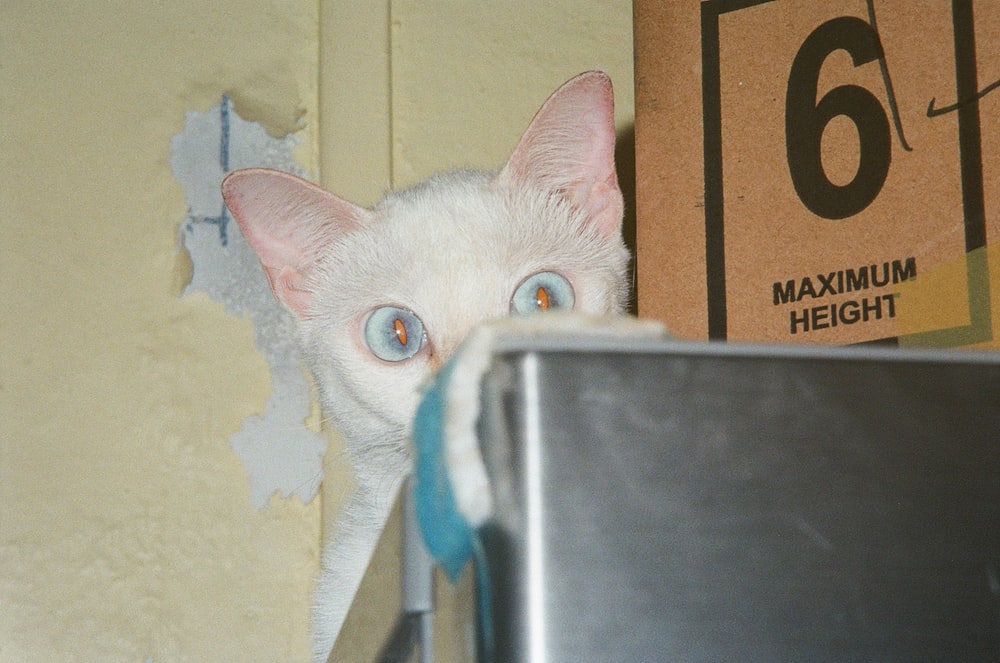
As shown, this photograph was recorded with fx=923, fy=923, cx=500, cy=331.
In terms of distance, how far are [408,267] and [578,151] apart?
240 mm

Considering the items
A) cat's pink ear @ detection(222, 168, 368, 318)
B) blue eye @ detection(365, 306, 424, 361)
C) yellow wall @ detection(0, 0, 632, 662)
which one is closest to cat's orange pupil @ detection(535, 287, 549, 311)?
blue eye @ detection(365, 306, 424, 361)

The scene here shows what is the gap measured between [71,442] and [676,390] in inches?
37.8

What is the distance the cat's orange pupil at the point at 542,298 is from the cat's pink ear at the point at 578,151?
0.49 feet

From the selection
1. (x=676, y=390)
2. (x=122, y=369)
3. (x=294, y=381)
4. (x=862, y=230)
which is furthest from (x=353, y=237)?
(x=676, y=390)

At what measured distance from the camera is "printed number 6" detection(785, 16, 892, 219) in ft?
2.79

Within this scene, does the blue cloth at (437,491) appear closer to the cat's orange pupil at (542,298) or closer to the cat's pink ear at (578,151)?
the cat's orange pupil at (542,298)

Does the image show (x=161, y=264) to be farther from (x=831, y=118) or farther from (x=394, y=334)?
(x=831, y=118)

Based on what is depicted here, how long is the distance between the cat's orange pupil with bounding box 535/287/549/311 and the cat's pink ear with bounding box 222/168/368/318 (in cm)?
22

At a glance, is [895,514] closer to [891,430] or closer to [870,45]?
[891,430]

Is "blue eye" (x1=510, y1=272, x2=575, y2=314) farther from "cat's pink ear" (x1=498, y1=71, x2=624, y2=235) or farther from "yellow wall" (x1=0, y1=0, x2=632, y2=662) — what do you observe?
"yellow wall" (x1=0, y1=0, x2=632, y2=662)

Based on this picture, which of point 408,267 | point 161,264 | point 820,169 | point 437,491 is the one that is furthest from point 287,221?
point 437,491

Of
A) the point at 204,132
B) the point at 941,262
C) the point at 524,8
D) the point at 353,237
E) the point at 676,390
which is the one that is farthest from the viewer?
the point at 524,8

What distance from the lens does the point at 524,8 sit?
1.35 metres

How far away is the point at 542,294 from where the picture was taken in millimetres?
929
